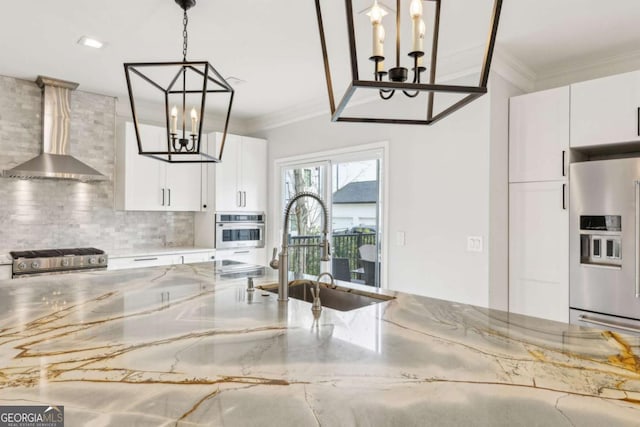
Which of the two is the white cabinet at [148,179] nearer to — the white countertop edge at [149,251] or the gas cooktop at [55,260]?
the white countertop edge at [149,251]

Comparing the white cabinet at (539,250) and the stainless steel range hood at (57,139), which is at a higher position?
the stainless steel range hood at (57,139)

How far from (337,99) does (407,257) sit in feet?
5.86

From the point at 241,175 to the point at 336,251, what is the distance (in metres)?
1.53

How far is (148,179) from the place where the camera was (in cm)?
427

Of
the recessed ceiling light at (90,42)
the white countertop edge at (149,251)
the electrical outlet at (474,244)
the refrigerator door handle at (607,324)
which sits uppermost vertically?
the recessed ceiling light at (90,42)

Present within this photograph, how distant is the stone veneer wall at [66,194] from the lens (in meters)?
3.63

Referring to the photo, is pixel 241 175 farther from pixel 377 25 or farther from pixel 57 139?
pixel 377 25

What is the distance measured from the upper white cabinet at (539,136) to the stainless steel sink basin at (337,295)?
6.25 feet

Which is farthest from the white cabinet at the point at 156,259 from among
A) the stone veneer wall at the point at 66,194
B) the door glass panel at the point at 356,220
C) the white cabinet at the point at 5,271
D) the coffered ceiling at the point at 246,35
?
the coffered ceiling at the point at 246,35

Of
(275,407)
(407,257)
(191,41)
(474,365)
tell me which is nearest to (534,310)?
(407,257)

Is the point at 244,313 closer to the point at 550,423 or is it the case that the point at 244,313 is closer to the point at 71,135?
the point at 550,423

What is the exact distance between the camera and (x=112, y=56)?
312 centimetres

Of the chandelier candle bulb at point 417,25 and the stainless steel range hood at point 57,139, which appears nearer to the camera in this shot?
the chandelier candle bulb at point 417,25
